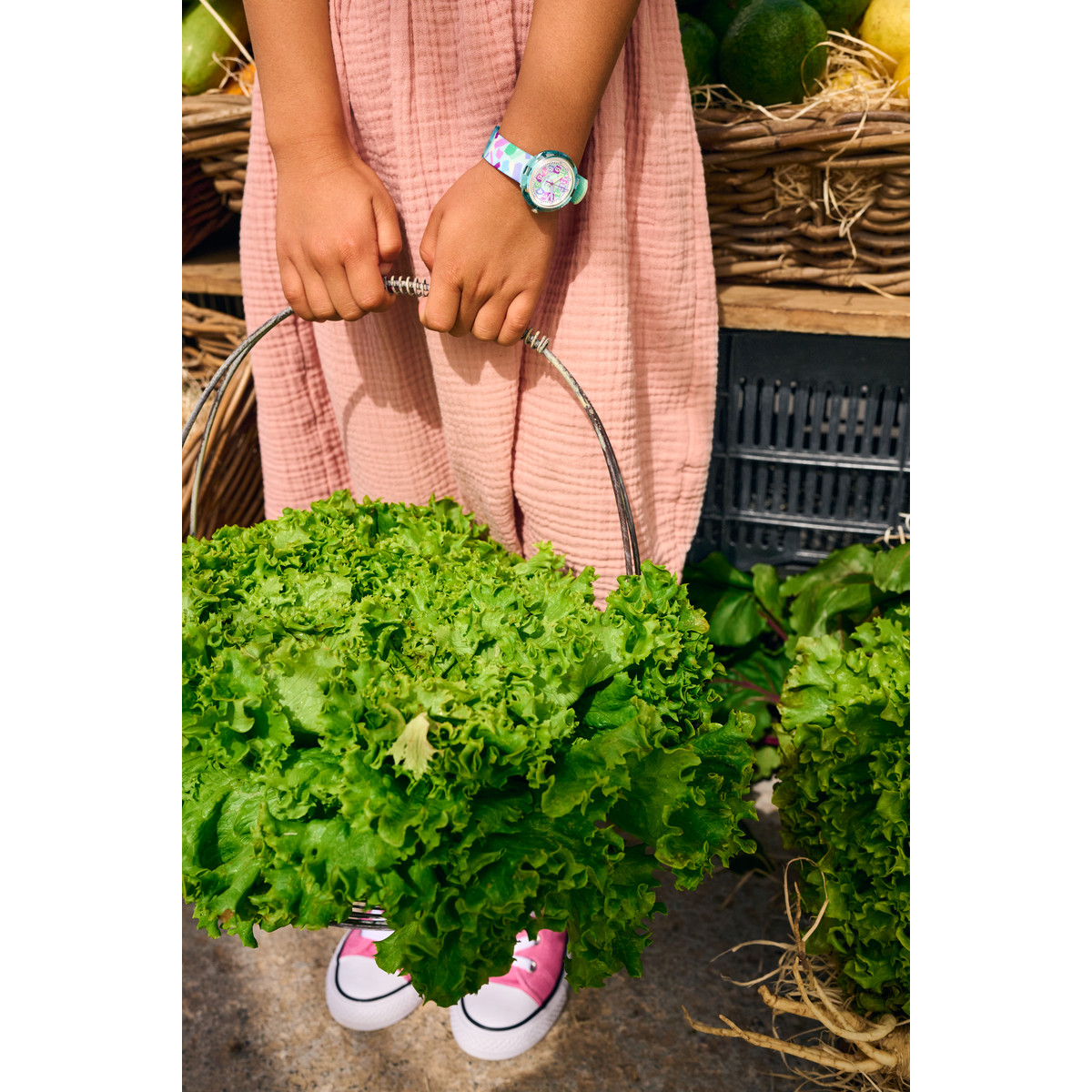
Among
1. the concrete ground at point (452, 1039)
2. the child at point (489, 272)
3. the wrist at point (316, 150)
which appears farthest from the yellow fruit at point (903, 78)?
the concrete ground at point (452, 1039)

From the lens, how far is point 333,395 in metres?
1.14

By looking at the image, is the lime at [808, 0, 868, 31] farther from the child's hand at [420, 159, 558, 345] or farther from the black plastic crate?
the child's hand at [420, 159, 558, 345]

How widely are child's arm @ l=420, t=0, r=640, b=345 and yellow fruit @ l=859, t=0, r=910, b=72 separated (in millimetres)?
592

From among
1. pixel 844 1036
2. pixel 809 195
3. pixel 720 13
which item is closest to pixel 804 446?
pixel 809 195

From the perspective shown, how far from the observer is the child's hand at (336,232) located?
2.86ft

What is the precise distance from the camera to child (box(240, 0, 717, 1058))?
2.72 ft

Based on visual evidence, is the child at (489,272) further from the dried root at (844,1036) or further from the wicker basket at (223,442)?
the dried root at (844,1036)

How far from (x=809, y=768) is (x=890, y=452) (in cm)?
65

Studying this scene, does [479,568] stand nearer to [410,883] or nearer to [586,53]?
[410,883]

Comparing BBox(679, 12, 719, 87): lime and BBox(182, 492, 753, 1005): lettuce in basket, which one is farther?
BBox(679, 12, 719, 87): lime

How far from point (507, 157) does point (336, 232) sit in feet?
0.62

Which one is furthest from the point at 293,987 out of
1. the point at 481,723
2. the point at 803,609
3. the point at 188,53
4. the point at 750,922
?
the point at 188,53

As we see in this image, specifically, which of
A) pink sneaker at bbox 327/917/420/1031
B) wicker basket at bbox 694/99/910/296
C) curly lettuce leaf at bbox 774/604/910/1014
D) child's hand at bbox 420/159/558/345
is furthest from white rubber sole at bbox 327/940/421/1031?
wicker basket at bbox 694/99/910/296

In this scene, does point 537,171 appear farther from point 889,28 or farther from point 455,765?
point 889,28
